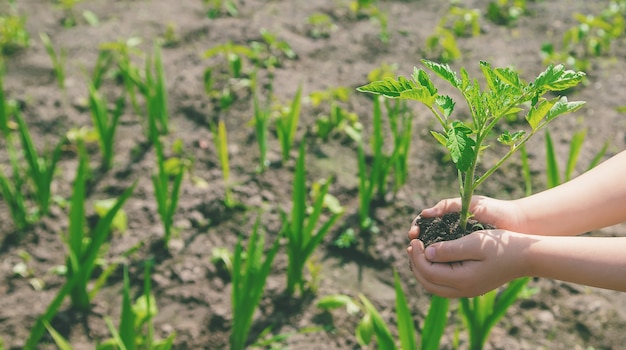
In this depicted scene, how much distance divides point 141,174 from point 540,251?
64.6 inches

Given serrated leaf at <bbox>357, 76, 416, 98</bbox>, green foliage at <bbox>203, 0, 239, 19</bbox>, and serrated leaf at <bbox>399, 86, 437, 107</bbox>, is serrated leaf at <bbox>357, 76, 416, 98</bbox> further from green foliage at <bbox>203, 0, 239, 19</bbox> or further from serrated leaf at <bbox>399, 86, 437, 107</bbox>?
green foliage at <bbox>203, 0, 239, 19</bbox>

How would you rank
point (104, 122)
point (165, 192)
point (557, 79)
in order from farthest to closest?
point (104, 122) → point (165, 192) → point (557, 79)

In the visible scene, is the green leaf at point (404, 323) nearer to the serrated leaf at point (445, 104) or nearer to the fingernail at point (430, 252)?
the fingernail at point (430, 252)

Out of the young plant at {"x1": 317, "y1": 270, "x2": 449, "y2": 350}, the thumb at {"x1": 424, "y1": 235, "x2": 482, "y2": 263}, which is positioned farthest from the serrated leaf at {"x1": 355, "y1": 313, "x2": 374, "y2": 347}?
the thumb at {"x1": 424, "y1": 235, "x2": 482, "y2": 263}

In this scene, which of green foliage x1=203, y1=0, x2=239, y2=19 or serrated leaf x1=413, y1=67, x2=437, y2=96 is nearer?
serrated leaf x1=413, y1=67, x2=437, y2=96

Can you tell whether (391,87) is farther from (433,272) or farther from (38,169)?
(38,169)

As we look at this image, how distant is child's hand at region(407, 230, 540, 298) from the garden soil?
0.66 m

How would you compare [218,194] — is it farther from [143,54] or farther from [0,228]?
[143,54]

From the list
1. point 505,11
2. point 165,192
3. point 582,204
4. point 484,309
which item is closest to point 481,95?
point 582,204

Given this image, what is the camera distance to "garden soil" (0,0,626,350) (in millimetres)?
1832

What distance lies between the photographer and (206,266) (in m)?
2.00

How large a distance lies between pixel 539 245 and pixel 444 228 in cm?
18

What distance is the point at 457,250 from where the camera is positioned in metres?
1.11

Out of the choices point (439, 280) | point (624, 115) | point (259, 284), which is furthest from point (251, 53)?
point (439, 280)
